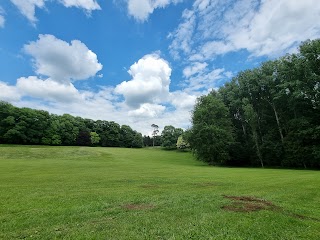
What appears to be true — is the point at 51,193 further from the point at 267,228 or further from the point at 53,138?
the point at 53,138

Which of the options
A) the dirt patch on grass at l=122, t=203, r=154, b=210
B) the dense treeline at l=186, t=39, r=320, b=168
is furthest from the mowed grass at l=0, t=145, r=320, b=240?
the dense treeline at l=186, t=39, r=320, b=168

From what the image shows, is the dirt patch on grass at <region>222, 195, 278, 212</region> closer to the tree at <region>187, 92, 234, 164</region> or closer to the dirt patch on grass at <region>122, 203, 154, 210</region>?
the dirt patch on grass at <region>122, 203, 154, 210</region>

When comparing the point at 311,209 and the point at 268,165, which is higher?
the point at 268,165

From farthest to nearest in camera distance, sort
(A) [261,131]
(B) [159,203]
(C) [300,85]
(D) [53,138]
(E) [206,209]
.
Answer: (D) [53,138] < (A) [261,131] < (C) [300,85] < (B) [159,203] < (E) [206,209]

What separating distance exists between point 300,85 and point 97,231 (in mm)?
47729

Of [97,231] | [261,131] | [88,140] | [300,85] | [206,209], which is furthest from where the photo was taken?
[88,140]

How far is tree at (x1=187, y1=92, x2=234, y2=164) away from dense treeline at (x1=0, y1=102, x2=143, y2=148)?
63.2 m

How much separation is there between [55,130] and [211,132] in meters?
70.1

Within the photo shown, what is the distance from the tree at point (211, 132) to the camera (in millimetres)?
50250

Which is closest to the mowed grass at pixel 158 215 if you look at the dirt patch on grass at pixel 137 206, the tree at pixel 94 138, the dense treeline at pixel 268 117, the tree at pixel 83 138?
the dirt patch on grass at pixel 137 206

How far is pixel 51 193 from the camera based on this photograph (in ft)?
47.3

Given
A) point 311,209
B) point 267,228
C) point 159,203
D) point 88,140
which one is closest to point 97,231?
point 159,203

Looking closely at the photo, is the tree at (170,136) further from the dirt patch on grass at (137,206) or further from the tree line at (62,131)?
the dirt patch on grass at (137,206)

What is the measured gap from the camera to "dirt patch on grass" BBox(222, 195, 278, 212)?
10797 millimetres
